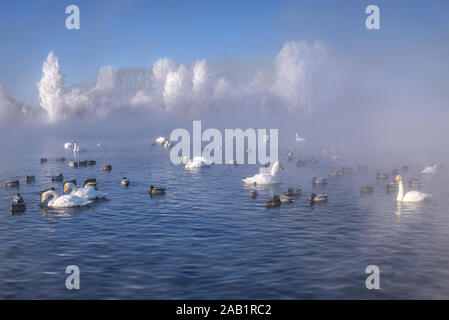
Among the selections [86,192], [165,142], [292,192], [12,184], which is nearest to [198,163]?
[292,192]

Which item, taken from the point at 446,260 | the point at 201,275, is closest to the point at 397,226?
the point at 446,260

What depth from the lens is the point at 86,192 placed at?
40.3m

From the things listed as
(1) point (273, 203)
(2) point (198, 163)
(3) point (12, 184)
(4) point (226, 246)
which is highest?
(2) point (198, 163)

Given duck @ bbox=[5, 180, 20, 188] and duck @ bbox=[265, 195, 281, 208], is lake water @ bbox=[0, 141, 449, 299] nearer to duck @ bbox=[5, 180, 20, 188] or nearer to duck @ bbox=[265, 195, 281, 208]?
duck @ bbox=[265, 195, 281, 208]

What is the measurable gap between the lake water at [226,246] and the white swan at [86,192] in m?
1.19

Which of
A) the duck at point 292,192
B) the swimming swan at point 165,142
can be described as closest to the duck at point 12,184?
the duck at point 292,192

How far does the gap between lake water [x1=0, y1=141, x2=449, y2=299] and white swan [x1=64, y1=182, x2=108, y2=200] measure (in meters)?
1.19

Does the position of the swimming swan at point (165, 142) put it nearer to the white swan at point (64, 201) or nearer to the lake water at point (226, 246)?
the lake water at point (226, 246)

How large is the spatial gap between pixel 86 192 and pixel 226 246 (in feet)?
60.6

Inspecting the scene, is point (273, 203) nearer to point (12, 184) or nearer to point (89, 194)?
point (89, 194)

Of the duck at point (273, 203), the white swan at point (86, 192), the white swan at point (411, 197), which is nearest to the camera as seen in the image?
the duck at point (273, 203)

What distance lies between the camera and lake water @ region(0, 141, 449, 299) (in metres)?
20.9

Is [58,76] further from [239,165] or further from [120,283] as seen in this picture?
[120,283]

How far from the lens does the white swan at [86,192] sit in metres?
39.7
